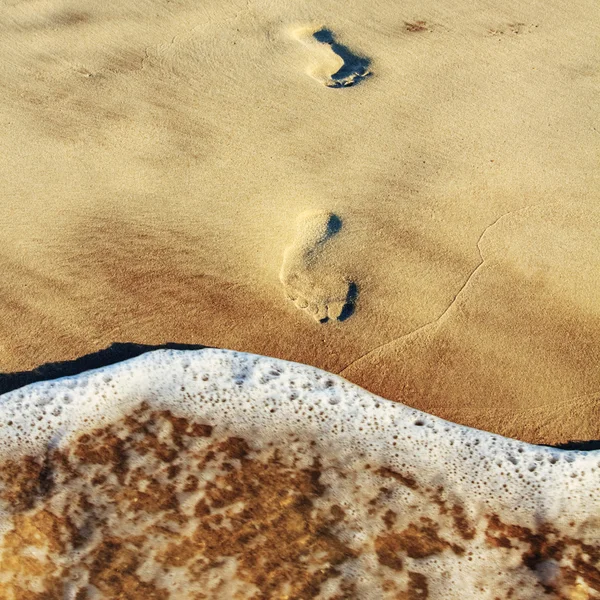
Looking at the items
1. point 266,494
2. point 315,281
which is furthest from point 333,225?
point 266,494

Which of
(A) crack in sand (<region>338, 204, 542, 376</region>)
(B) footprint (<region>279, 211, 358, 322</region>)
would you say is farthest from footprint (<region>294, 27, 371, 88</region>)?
(A) crack in sand (<region>338, 204, 542, 376</region>)

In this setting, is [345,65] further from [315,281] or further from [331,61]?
[315,281]

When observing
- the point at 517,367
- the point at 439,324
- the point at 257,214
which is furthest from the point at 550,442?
the point at 257,214

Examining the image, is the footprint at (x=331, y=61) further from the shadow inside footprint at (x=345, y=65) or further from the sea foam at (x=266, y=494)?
the sea foam at (x=266, y=494)

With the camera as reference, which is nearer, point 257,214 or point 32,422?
point 32,422

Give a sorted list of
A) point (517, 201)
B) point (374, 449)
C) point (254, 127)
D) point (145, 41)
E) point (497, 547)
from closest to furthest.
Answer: point (497, 547)
point (374, 449)
point (517, 201)
point (254, 127)
point (145, 41)

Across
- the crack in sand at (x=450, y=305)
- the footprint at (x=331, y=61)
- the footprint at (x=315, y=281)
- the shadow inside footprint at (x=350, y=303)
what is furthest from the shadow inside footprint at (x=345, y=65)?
the shadow inside footprint at (x=350, y=303)

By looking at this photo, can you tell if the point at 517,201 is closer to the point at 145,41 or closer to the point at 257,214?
the point at 257,214
